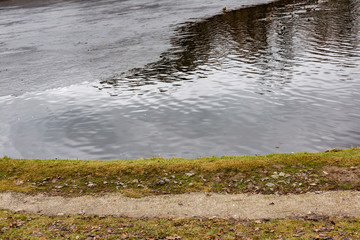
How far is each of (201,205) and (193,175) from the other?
2.50 meters

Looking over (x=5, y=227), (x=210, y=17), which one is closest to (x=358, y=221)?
(x=5, y=227)

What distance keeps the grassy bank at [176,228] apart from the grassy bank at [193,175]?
2328 millimetres

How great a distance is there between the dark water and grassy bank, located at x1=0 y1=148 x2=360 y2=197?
270cm

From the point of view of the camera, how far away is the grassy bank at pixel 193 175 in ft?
52.2

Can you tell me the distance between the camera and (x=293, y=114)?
24578 millimetres

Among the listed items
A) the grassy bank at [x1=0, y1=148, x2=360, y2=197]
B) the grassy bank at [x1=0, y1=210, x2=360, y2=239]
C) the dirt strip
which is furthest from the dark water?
the grassy bank at [x1=0, y1=210, x2=360, y2=239]

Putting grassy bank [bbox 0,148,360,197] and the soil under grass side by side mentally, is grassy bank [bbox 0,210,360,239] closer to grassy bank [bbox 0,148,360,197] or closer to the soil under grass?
the soil under grass

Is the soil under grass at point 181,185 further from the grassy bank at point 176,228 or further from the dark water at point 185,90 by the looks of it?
the dark water at point 185,90

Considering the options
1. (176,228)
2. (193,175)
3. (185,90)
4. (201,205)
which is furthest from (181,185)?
(185,90)

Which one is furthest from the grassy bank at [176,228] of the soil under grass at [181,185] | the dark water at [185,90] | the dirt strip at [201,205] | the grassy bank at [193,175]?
the dark water at [185,90]

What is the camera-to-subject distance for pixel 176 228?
13.0m

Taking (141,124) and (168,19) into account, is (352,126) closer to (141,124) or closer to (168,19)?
(141,124)

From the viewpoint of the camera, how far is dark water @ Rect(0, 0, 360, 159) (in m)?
22.4

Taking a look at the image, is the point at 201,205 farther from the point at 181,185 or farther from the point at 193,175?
the point at 193,175
